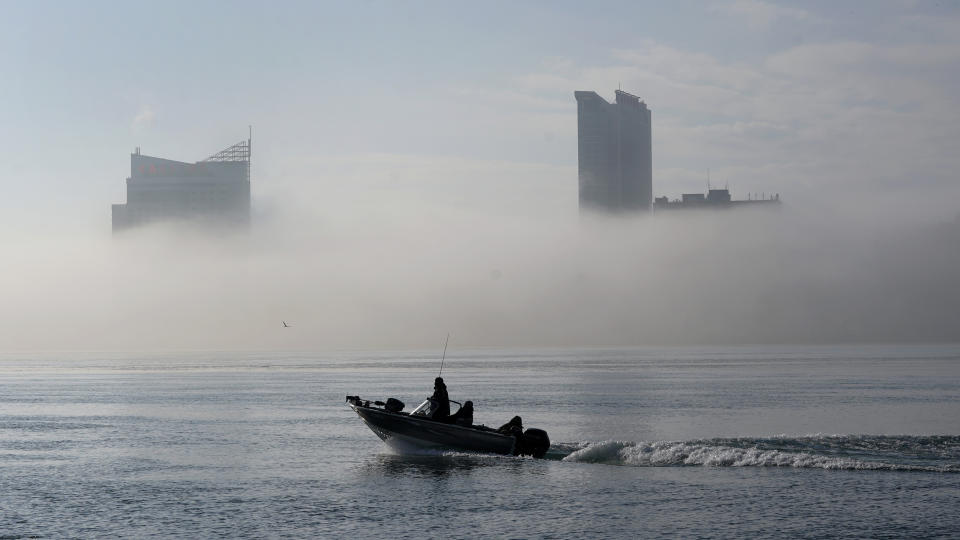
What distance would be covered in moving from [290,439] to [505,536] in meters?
28.3

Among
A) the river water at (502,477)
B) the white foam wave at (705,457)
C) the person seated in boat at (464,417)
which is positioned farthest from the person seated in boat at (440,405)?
the white foam wave at (705,457)

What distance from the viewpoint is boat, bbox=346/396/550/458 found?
145 ft

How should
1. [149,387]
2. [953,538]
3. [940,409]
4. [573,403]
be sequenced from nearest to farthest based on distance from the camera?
[953,538], [940,409], [573,403], [149,387]

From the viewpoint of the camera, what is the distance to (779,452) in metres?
44.2

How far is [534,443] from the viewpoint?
44.0m

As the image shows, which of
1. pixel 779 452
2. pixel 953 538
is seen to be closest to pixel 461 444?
pixel 779 452

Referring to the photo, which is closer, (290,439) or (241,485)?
(241,485)

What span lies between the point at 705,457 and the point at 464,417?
1017 cm

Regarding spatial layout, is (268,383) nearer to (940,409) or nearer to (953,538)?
(940,409)

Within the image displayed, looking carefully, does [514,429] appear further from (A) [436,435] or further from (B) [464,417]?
(A) [436,435]

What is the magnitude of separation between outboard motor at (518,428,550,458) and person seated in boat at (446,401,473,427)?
101 inches

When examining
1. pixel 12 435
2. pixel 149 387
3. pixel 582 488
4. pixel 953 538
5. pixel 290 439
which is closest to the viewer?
pixel 953 538

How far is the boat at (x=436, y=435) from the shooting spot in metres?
44.1

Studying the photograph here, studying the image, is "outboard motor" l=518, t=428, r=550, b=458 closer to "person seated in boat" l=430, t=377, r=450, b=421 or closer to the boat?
the boat
